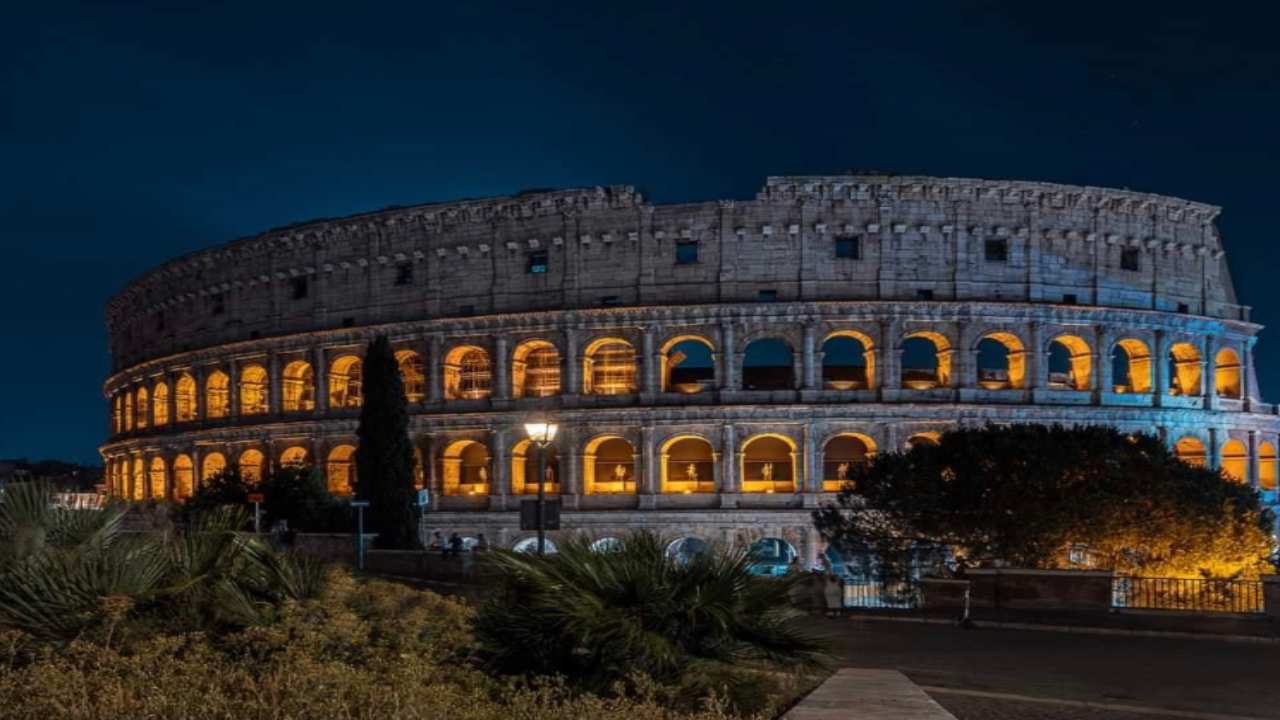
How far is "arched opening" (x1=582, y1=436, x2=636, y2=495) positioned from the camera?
144 ft

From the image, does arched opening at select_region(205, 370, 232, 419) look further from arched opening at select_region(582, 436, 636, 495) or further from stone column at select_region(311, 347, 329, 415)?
arched opening at select_region(582, 436, 636, 495)

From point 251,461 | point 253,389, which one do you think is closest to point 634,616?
point 251,461

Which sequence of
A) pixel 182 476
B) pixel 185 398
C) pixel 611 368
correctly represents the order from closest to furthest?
1. pixel 611 368
2. pixel 182 476
3. pixel 185 398

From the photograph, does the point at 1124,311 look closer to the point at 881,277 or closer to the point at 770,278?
the point at 881,277

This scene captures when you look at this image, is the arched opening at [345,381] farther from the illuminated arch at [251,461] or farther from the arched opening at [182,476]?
the arched opening at [182,476]

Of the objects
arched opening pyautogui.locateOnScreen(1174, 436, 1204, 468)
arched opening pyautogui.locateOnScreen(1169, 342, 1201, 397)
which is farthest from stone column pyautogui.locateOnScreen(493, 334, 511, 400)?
arched opening pyautogui.locateOnScreen(1174, 436, 1204, 468)

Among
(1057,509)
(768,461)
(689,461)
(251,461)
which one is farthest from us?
(251,461)

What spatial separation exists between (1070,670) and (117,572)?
11006 millimetres

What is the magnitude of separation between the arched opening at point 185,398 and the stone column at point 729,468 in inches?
1107

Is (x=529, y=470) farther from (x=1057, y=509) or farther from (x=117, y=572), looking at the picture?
(x=117, y=572)

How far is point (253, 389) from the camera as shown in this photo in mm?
52000

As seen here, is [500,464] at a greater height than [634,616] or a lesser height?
lesser

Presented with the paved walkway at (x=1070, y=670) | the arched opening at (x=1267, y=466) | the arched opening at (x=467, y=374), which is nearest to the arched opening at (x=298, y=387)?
the arched opening at (x=467, y=374)

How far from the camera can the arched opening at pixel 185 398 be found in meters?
54.8
